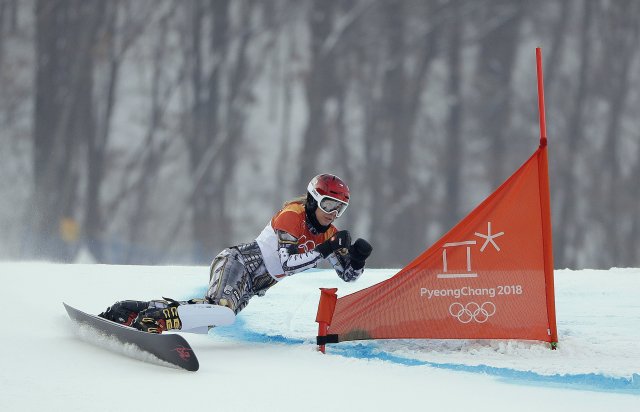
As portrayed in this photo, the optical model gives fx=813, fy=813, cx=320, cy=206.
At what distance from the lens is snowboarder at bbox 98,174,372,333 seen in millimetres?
4441

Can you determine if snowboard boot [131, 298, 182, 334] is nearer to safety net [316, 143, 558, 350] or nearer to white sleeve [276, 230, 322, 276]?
white sleeve [276, 230, 322, 276]

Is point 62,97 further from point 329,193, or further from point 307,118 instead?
point 329,193

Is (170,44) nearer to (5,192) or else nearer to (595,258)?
(5,192)

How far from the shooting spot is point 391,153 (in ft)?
60.5

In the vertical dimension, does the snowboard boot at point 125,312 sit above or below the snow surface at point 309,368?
above

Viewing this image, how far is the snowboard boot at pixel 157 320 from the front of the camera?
14.2 feet

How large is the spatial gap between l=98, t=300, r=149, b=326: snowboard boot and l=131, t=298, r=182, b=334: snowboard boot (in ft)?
0.97

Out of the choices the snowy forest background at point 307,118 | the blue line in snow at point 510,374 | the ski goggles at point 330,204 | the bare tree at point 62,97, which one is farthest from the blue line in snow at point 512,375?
the bare tree at point 62,97

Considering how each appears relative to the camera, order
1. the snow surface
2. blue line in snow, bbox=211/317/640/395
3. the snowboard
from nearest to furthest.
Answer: the snow surface
blue line in snow, bbox=211/317/640/395
the snowboard

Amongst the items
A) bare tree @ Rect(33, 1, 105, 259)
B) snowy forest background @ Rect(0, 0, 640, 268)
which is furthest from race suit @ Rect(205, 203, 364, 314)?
bare tree @ Rect(33, 1, 105, 259)

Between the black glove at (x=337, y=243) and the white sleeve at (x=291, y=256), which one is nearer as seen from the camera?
the black glove at (x=337, y=243)

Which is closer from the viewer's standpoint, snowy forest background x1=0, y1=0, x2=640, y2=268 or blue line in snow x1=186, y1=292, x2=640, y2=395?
blue line in snow x1=186, y1=292, x2=640, y2=395

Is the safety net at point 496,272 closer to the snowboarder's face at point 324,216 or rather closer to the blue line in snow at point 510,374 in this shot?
the blue line in snow at point 510,374

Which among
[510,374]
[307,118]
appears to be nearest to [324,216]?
[510,374]
